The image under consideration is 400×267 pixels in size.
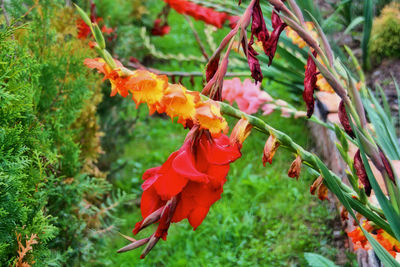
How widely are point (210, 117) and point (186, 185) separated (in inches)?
5.1

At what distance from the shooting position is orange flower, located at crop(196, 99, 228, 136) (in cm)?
77

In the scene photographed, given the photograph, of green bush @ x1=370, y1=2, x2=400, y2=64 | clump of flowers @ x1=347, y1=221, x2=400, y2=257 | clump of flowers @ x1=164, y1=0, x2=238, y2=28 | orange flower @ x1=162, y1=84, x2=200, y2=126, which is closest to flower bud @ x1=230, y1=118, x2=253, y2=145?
orange flower @ x1=162, y1=84, x2=200, y2=126

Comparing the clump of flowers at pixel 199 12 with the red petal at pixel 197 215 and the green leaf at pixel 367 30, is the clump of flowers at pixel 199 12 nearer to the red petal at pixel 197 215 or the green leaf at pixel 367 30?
the green leaf at pixel 367 30

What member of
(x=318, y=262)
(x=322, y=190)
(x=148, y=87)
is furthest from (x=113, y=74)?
(x=318, y=262)

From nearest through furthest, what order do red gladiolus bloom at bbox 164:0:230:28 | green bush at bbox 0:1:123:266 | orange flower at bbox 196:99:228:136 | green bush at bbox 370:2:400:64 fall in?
orange flower at bbox 196:99:228:136, green bush at bbox 0:1:123:266, green bush at bbox 370:2:400:64, red gladiolus bloom at bbox 164:0:230:28

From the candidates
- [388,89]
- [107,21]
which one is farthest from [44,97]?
[388,89]

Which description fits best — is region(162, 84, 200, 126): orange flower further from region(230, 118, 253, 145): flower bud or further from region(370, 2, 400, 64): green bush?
region(370, 2, 400, 64): green bush

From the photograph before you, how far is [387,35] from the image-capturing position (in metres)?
3.16

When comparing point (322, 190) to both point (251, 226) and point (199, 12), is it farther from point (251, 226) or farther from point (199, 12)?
point (199, 12)

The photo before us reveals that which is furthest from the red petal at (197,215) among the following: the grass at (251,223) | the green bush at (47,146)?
the grass at (251,223)

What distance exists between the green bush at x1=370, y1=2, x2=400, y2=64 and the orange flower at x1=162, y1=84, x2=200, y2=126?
2.71m

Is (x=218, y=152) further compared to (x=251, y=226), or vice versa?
(x=251, y=226)

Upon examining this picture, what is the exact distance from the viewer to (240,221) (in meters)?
2.60

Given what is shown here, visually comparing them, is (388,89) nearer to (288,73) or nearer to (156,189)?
(288,73)
